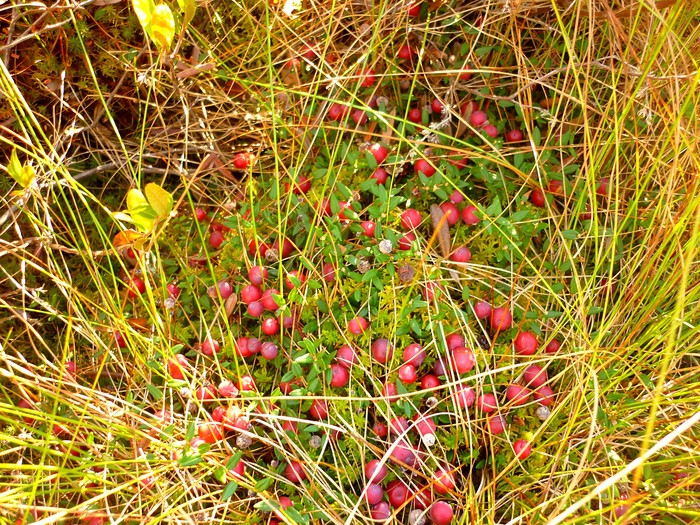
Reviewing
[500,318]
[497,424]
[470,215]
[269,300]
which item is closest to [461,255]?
[470,215]

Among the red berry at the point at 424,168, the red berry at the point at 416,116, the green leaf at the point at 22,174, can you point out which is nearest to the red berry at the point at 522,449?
the red berry at the point at 424,168

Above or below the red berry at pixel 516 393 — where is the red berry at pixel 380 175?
above

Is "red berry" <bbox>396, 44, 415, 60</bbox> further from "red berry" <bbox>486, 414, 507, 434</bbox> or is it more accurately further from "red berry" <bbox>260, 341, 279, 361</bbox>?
"red berry" <bbox>486, 414, 507, 434</bbox>

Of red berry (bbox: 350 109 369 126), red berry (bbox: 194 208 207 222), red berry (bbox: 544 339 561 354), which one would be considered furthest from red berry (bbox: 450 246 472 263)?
red berry (bbox: 194 208 207 222)

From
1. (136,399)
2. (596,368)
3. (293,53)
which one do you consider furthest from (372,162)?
(136,399)

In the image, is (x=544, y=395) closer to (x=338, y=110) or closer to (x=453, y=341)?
(x=453, y=341)

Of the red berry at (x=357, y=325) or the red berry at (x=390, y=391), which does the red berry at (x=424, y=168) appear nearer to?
the red berry at (x=357, y=325)
